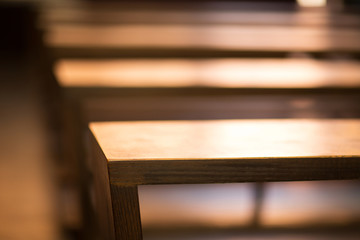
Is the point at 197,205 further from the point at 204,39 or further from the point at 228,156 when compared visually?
the point at 204,39

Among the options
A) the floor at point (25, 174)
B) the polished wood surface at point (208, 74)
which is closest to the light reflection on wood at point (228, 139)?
the polished wood surface at point (208, 74)

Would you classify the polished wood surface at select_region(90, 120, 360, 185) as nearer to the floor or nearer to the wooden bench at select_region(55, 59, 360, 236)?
the wooden bench at select_region(55, 59, 360, 236)

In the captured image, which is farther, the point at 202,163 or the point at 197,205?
the point at 197,205

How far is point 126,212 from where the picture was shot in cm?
40

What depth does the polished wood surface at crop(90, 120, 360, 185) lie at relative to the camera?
39 cm

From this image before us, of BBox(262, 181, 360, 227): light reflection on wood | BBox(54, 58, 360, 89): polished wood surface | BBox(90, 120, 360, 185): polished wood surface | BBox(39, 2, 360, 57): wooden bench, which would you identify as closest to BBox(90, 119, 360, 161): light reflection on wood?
BBox(90, 120, 360, 185): polished wood surface

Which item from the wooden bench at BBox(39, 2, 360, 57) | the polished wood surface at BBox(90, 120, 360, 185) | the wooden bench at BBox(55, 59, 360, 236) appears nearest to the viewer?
the polished wood surface at BBox(90, 120, 360, 185)

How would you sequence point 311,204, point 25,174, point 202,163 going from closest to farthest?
point 202,163 → point 311,204 → point 25,174

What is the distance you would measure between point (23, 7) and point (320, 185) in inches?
206

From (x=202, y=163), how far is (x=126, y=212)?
0.28ft

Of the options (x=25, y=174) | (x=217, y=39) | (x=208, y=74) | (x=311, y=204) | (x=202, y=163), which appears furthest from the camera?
(x=217, y=39)

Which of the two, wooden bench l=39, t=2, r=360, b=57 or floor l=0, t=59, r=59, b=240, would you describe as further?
wooden bench l=39, t=2, r=360, b=57

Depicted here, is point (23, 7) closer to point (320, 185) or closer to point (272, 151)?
point (320, 185)

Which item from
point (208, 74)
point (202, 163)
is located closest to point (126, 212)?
point (202, 163)
